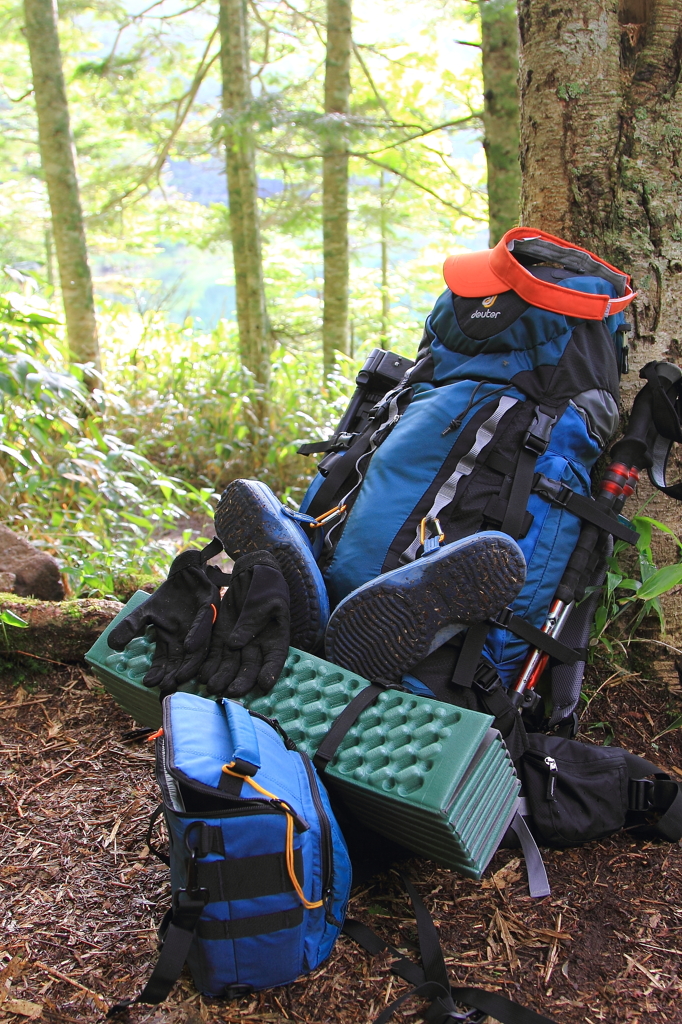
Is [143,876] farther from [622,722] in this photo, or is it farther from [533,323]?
[533,323]

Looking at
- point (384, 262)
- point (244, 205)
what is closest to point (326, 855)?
point (244, 205)

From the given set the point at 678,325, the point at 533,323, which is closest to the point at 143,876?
the point at 533,323

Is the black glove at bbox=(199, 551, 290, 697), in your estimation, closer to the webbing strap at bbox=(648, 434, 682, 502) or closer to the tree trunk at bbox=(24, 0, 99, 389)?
the webbing strap at bbox=(648, 434, 682, 502)

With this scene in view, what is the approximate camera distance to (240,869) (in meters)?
1.50

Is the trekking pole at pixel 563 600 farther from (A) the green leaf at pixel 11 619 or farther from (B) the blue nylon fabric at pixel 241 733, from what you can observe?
(A) the green leaf at pixel 11 619

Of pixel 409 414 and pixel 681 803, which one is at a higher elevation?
pixel 409 414

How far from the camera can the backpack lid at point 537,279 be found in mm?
2242

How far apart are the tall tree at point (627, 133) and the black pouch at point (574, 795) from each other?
1.41m

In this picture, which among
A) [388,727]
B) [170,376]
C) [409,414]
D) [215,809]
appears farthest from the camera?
[170,376]

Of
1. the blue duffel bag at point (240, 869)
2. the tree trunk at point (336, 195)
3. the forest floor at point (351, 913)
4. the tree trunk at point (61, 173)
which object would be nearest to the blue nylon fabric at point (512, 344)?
the forest floor at point (351, 913)

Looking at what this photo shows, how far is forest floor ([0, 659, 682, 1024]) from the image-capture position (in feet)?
5.21

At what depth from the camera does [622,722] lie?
99.0 inches

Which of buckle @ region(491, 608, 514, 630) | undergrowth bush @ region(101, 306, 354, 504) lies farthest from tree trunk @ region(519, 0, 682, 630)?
undergrowth bush @ region(101, 306, 354, 504)

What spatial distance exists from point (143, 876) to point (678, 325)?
2.52 meters
